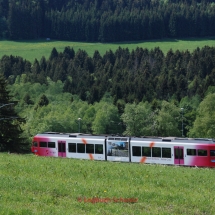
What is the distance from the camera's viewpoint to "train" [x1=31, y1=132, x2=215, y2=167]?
49.1 meters

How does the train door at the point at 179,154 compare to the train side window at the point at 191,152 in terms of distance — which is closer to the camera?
the train side window at the point at 191,152

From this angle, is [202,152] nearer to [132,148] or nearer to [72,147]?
[132,148]

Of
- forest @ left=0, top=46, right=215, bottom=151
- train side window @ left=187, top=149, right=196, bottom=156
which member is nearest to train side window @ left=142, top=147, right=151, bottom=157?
train side window @ left=187, top=149, right=196, bottom=156

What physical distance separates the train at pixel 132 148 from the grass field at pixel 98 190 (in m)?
16.0

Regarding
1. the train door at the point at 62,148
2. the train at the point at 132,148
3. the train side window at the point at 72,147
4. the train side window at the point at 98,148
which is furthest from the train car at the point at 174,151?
the train door at the point at 62,148

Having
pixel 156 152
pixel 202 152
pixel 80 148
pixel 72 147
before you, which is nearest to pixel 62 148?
pixel 72 147

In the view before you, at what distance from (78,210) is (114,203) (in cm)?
227

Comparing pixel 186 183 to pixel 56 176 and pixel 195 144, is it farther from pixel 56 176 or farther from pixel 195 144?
pixel 195 144

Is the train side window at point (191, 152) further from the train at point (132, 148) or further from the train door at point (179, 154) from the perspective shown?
the train door at point (179, 154)

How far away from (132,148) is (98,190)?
27.3m

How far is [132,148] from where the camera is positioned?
52438 mm

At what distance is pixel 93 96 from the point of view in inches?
6088

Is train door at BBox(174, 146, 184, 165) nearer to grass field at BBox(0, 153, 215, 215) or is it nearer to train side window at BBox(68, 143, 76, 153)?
train side window at BBox(68, 143, 76, 153)

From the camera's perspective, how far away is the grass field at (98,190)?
21.6 m
